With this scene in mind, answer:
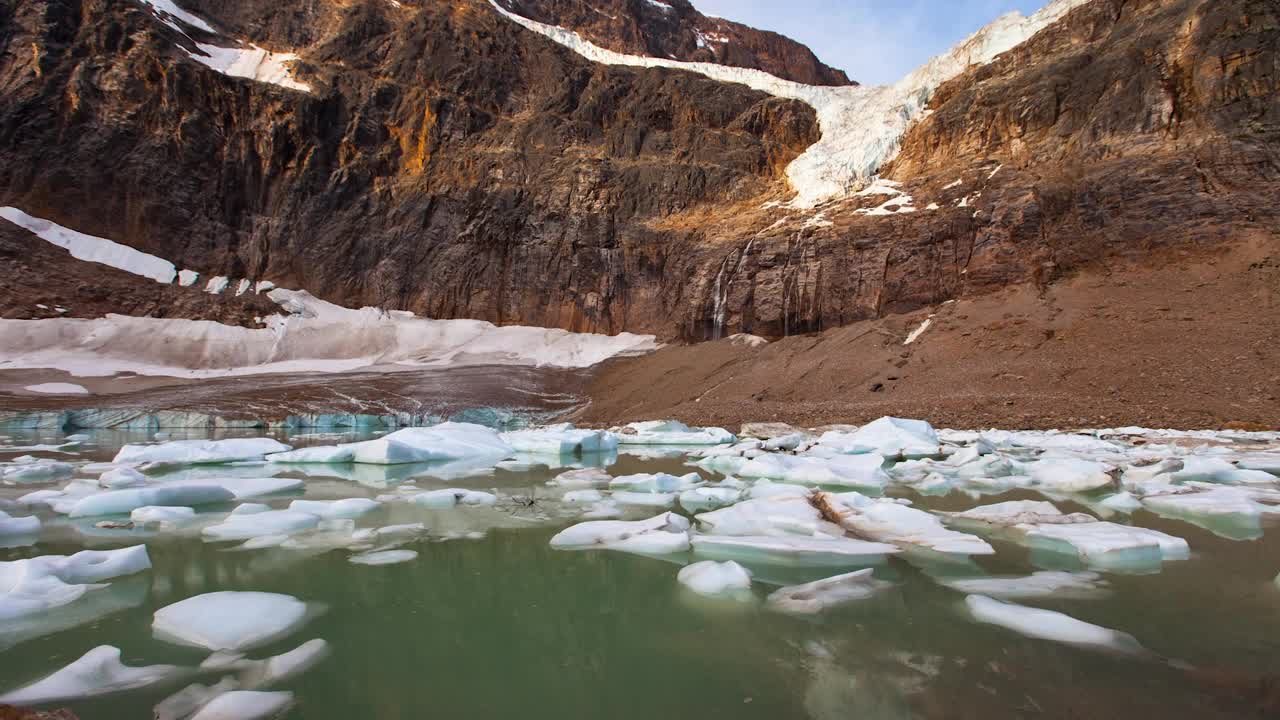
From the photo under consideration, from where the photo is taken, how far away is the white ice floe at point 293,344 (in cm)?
2292

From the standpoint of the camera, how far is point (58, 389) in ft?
65.8

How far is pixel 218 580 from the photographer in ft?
9.08

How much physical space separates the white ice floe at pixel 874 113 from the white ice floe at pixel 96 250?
1148 inches

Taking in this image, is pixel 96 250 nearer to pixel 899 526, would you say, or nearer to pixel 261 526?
pixel 261 526

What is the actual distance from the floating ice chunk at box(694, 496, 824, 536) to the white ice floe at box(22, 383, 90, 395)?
2473 cm

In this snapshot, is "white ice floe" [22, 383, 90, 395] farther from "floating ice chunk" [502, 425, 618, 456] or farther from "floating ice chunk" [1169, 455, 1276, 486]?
"floating ice chunk" [1169, 455, 1276, 486]

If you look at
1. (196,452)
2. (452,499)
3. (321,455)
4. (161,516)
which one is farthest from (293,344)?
(452,499)

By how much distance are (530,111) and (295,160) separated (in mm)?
12724

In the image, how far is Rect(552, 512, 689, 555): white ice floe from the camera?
3205mm

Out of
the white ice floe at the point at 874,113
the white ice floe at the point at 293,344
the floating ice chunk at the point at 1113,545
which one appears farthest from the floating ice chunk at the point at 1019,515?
the white ice floe at the point at 874,113

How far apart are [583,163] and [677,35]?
33.0 metres

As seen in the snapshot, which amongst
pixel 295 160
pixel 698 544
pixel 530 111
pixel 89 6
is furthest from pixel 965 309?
pixel 89 6

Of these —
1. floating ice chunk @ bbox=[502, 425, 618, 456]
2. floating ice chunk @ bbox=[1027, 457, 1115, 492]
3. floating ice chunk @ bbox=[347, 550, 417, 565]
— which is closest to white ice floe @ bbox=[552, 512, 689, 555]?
floating ice chunk @ bbox=[347, 550, 417, 565]

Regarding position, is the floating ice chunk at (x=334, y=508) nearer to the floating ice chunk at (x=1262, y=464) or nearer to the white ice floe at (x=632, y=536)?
the white ice floe at (x=632, y=536)
